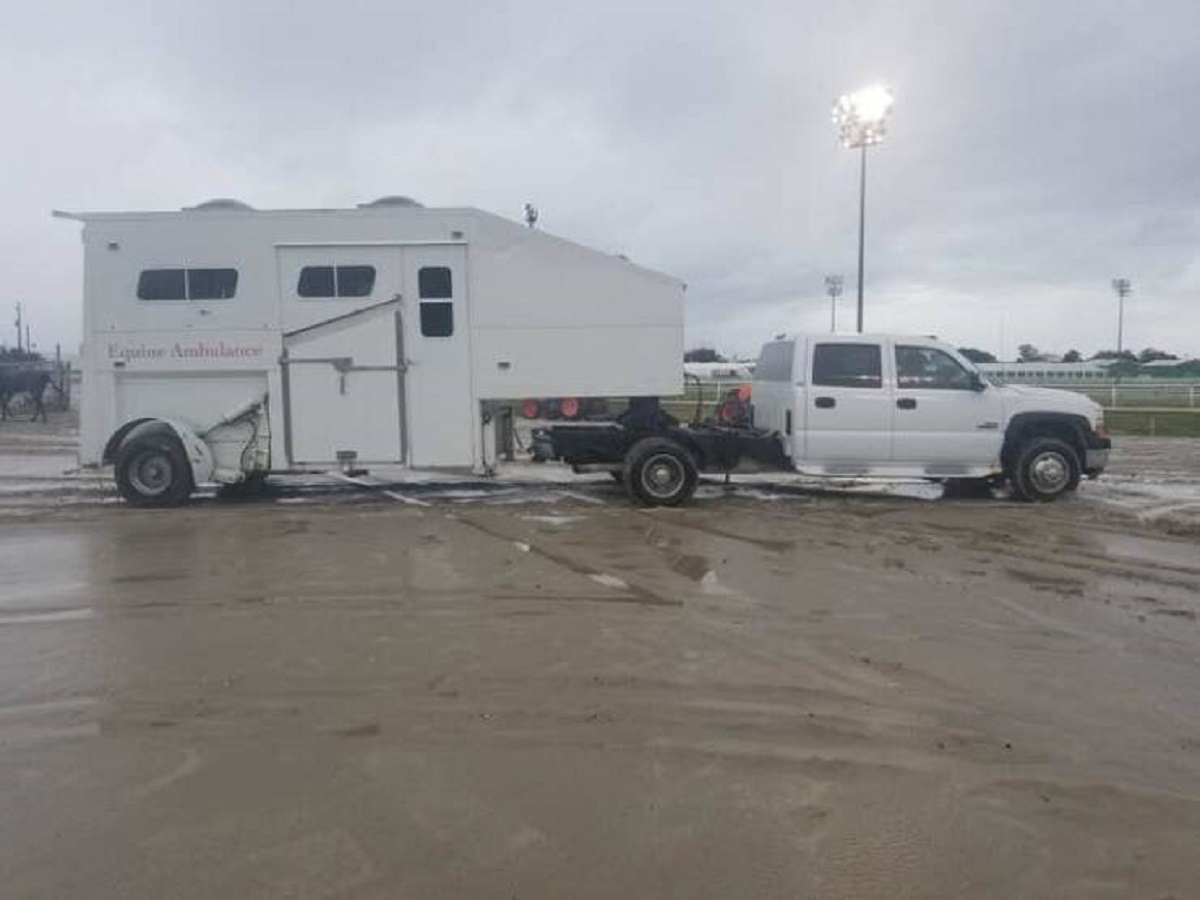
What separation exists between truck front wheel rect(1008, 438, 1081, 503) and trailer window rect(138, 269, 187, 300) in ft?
33.5

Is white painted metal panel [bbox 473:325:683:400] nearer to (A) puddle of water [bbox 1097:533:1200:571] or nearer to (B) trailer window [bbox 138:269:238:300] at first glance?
(B) trailer window [bbox 138:269:238:300]

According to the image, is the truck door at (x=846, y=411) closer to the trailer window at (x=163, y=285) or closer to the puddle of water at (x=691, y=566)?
the puddle of water at (x=691, y=566)

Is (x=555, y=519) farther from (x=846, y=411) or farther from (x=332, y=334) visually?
(x=846, y=411)

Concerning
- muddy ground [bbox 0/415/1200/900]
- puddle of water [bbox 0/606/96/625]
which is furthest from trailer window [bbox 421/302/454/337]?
puddle of water [bbox 0/606/96/625]

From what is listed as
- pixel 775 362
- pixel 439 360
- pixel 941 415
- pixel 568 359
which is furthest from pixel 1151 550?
pixel 439 360

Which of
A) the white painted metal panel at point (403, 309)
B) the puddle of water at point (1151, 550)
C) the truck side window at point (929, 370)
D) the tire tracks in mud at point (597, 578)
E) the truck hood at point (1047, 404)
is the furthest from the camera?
the truck hood at point (1047, 404)

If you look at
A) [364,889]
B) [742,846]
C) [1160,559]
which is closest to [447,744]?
[364,889]

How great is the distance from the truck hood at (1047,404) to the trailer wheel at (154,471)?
993 cm

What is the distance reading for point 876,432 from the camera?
11.8 m

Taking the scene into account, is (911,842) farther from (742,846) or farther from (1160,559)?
(1160,559)

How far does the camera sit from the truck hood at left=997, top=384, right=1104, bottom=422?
39.4ft

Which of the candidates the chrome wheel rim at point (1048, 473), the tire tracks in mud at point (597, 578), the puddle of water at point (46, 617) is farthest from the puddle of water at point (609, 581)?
the chrome wheel rim at point (1048, 473)

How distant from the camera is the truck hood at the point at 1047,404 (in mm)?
12016

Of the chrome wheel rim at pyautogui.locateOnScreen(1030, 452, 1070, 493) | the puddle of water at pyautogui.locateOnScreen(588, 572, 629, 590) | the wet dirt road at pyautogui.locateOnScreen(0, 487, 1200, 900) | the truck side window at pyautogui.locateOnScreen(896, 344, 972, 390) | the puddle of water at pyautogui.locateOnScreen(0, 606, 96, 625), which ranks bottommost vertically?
the wet dirt road at pyautogui.locateOnScreen(0, 487, 1200, 900)
